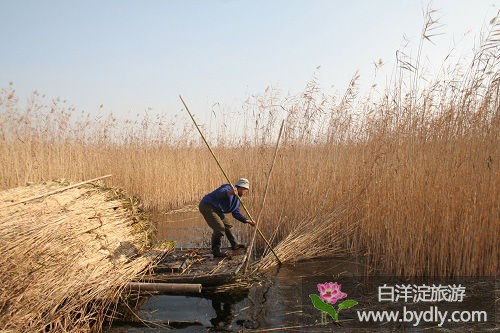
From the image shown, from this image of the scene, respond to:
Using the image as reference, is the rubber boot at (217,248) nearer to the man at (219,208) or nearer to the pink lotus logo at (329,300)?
the man at (219,208)

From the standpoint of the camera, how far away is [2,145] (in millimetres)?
6559

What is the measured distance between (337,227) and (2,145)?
592 cm

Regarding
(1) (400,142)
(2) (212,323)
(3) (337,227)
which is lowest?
(2) (212,323)

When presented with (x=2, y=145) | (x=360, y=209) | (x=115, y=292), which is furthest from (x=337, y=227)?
(x=2, y=145)

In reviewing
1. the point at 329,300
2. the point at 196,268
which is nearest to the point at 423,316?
the point at 329,300

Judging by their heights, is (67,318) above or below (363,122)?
below

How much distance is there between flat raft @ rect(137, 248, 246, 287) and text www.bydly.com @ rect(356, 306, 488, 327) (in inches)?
52.9

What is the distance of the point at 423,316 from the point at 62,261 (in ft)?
10.4

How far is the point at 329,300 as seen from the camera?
3.51 meters

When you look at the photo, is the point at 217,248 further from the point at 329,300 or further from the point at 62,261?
the point at 62,261

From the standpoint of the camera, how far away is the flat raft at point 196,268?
3.73m

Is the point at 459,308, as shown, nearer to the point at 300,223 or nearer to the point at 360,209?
the point at 360,209

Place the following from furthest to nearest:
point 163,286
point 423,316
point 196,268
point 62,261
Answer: point 196,268, point 163,286, point 62,261, point 423,316

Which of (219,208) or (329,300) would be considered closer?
(329,300)
